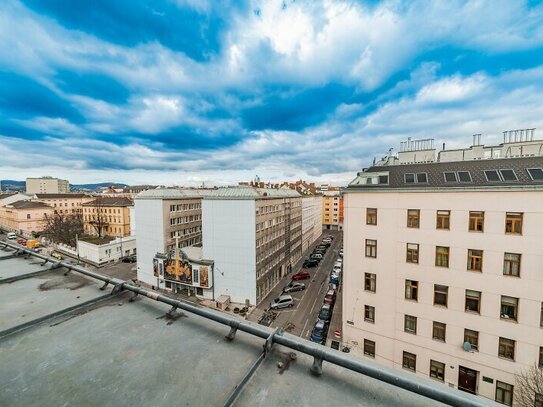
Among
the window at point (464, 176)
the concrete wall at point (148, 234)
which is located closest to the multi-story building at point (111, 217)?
the concrete wall at point (148, 234)

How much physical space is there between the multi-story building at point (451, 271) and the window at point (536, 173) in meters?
0.05

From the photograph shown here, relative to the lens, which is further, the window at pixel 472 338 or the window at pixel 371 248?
the window at pixel 371 248

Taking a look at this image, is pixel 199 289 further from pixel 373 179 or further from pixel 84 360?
pixel 84 360

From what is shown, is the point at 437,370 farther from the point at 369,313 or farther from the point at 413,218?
the point at 413,218

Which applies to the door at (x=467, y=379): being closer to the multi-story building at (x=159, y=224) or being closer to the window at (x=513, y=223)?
the window at (x=513, y=223)

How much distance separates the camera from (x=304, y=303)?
102 feet

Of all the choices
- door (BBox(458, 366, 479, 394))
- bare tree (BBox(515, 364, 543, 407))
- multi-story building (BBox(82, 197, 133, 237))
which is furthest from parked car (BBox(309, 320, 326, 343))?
multi-story building (BBox(82, 197, 133, 237))

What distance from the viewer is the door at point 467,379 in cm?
1539

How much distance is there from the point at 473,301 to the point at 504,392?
225 inches

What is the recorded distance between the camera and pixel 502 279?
1443cm

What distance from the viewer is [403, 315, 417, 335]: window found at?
54.9 ft

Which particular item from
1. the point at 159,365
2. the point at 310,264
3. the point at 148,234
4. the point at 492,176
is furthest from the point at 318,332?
the point at 148,234

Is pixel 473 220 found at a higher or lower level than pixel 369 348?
higher

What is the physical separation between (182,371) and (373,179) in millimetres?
18921
